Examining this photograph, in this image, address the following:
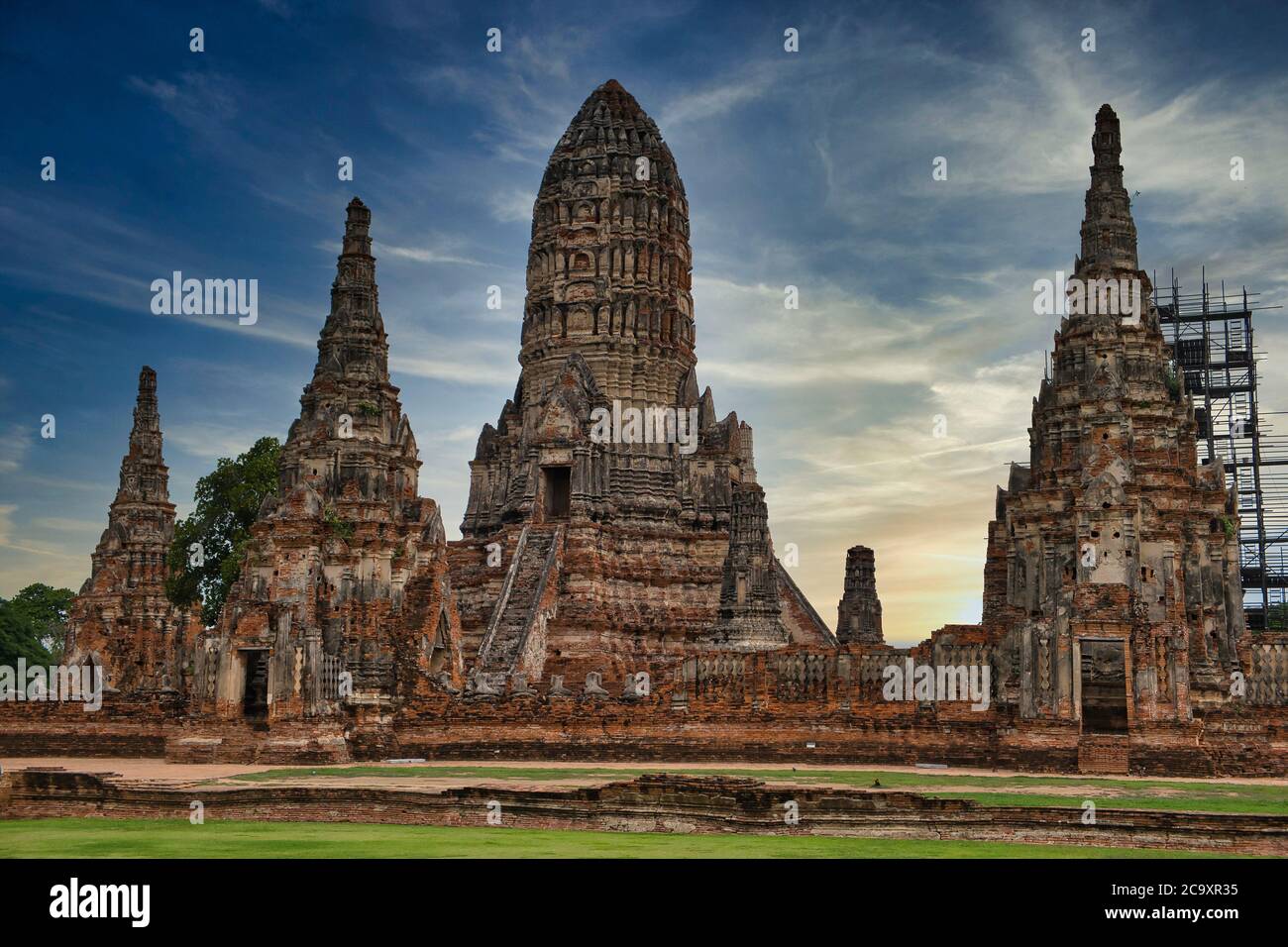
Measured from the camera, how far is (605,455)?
A: 42312 mm

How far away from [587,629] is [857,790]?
72.4 feet

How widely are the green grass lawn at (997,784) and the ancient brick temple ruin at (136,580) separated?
19.6 meters

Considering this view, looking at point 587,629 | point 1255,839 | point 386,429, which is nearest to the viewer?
point 1255,839

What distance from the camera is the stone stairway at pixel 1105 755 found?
24.3 metres

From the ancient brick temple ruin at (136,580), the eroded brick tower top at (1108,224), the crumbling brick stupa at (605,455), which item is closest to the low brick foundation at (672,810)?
the crumbling brick stupa at (605,455)

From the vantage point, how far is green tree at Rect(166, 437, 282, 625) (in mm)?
44719

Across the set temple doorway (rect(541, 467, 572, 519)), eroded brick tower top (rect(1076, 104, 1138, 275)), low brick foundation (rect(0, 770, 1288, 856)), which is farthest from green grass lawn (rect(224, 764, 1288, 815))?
temple doorway (rect(541, 467, 572, 519))

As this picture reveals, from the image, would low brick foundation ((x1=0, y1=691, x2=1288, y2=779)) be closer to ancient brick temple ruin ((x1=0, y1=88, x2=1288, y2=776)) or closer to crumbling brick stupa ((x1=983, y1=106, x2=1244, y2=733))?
ancient brick temple ruin ((x1=0, y1=88, x2=1288, y2=776))

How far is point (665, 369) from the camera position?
44.6 m

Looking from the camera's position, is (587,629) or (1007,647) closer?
(1007,647)

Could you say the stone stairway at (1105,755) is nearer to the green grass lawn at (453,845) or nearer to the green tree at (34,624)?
the green grass lawn at (453,845)

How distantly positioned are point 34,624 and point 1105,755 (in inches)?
2176

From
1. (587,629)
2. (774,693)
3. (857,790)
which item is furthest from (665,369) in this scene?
(857,790)
